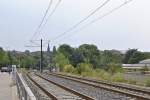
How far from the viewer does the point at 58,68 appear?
336 ft

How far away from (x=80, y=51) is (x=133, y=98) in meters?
106

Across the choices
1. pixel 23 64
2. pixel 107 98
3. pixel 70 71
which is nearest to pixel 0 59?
pixel 23 64

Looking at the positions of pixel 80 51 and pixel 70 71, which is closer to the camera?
pixel 70 71

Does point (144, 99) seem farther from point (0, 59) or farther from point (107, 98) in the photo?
point (0, 59)

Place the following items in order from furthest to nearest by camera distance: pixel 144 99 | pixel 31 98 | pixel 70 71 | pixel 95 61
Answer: pixel 95 61 < pixel 70 71 < pixel 144 99 < pixel 31 98

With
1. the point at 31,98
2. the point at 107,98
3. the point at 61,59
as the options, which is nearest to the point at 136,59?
the point at 61,59

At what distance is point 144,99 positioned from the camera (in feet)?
68.5

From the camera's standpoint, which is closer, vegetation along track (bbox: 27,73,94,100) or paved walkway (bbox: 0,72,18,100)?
paved walkway (bbox: 0,72,18,100)

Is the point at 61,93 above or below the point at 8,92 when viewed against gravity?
below

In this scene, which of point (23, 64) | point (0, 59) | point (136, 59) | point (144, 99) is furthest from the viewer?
point (136, 59)

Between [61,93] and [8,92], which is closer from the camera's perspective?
[8,92]

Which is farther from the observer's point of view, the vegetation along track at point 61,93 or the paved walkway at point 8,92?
the vegetation along track at point 61,93

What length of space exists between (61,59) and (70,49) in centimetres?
3893

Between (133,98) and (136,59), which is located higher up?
(136,59)
